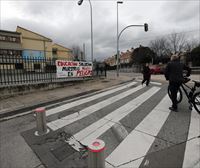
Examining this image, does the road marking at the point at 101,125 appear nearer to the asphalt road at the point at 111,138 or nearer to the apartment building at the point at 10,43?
Answer: the asphalt road at the point at 111,138

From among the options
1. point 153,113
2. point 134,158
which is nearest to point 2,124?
point 134,158

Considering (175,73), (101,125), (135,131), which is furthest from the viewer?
(175,73)

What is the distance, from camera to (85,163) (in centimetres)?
239

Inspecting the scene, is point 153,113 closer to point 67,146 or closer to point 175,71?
point 175,71

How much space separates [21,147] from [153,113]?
401 centimetres

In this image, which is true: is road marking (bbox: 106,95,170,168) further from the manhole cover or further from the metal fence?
the metal fence

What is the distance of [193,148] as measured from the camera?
2.71 m

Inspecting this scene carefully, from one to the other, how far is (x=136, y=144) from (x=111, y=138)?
60 cm

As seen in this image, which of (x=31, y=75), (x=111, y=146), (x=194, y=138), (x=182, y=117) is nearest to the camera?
(x=111, y=146)

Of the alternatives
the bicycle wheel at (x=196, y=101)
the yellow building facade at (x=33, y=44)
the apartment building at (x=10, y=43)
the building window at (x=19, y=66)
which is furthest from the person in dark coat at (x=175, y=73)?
the yellow building facade at (x=33, y=44)

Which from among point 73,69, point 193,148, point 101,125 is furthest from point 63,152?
point 73,69

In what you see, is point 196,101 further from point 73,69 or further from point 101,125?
point 73,69

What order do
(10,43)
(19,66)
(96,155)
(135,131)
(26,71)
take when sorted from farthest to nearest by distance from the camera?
(10,43)
(26,71)
(19,66)
(135,131)
(96,155)

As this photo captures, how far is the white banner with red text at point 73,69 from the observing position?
947 centimetres
